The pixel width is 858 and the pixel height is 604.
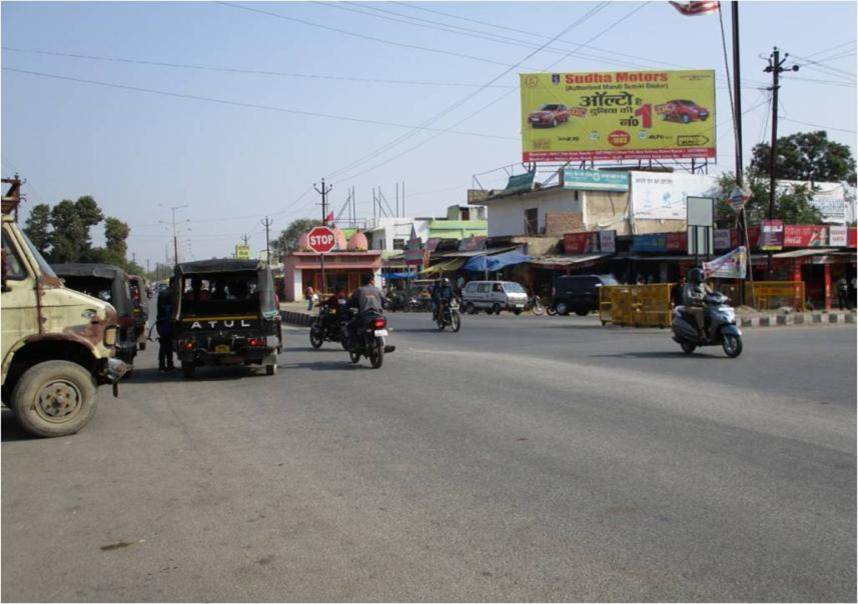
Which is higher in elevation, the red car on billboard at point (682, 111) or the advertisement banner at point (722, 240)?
the red car on billboard at point (682, 111)

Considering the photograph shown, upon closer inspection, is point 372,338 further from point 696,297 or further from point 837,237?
point 837,237

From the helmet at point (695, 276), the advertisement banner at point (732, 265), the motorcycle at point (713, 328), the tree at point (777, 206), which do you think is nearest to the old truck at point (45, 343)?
the motorcycle at point (713, 328)

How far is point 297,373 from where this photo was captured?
45.7 ft

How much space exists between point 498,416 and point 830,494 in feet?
12.6

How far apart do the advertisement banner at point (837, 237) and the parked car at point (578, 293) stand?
9492 mm

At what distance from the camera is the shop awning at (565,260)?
42.6 metres

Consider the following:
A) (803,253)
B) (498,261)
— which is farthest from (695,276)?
(498,261)

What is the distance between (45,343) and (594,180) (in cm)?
4512

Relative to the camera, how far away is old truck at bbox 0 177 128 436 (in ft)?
26.9

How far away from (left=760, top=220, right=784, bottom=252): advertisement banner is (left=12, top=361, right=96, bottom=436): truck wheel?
97.1ft

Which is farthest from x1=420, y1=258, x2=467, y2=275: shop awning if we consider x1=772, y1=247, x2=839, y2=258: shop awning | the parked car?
x1=772, y1=247, x2=839, y2=258: shop awning

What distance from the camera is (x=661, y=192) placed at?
5231 cm

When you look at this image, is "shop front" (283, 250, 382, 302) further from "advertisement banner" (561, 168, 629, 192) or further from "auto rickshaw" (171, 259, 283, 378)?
"auto rickshaw" (171, 259, 283, 378)

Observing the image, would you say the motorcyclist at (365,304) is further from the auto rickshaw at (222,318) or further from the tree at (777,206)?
the tree at (777,206)
